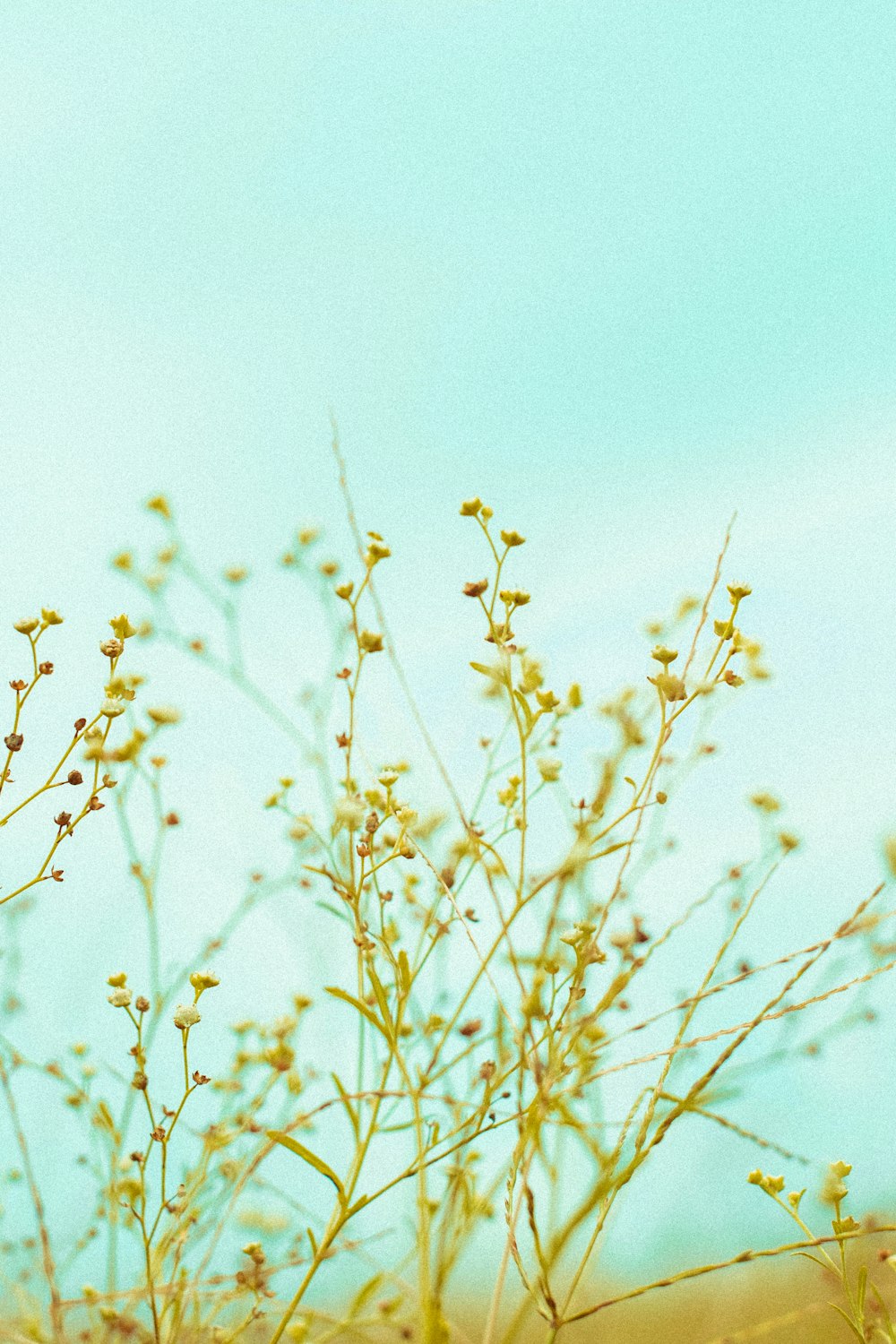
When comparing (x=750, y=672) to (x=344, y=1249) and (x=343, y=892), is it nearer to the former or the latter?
(x=343, y=892)

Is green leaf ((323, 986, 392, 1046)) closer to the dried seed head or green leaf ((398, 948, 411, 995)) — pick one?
green leaf ((398, 948, 411, 995))

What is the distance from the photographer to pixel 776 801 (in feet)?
5.69

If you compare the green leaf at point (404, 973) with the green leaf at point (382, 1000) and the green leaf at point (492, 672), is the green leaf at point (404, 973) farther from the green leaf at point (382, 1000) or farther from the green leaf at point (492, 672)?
the green leaf at point (492, 672)

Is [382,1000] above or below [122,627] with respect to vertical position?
below

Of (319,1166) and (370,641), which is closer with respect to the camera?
(319,1166)

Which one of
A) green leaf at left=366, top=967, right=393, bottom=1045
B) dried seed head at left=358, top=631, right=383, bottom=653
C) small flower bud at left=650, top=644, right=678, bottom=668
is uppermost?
dried seed head at left=358, top=631, right=383, bottom=653

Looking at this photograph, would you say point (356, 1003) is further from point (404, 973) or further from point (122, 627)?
point (122, 627)

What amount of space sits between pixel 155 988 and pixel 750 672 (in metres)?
1.06

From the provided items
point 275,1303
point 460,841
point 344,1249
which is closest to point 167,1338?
point 275,1303

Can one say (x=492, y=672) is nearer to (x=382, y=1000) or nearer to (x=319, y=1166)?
(x=382, y=1000)

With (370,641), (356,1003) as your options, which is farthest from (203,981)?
(370,641)

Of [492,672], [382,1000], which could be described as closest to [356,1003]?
[382,1000]

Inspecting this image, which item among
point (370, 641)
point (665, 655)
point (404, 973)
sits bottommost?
point (404, 973)

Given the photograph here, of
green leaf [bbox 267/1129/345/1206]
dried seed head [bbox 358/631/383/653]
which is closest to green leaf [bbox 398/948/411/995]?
green leaf [bbox 267/1129/345/1206]
